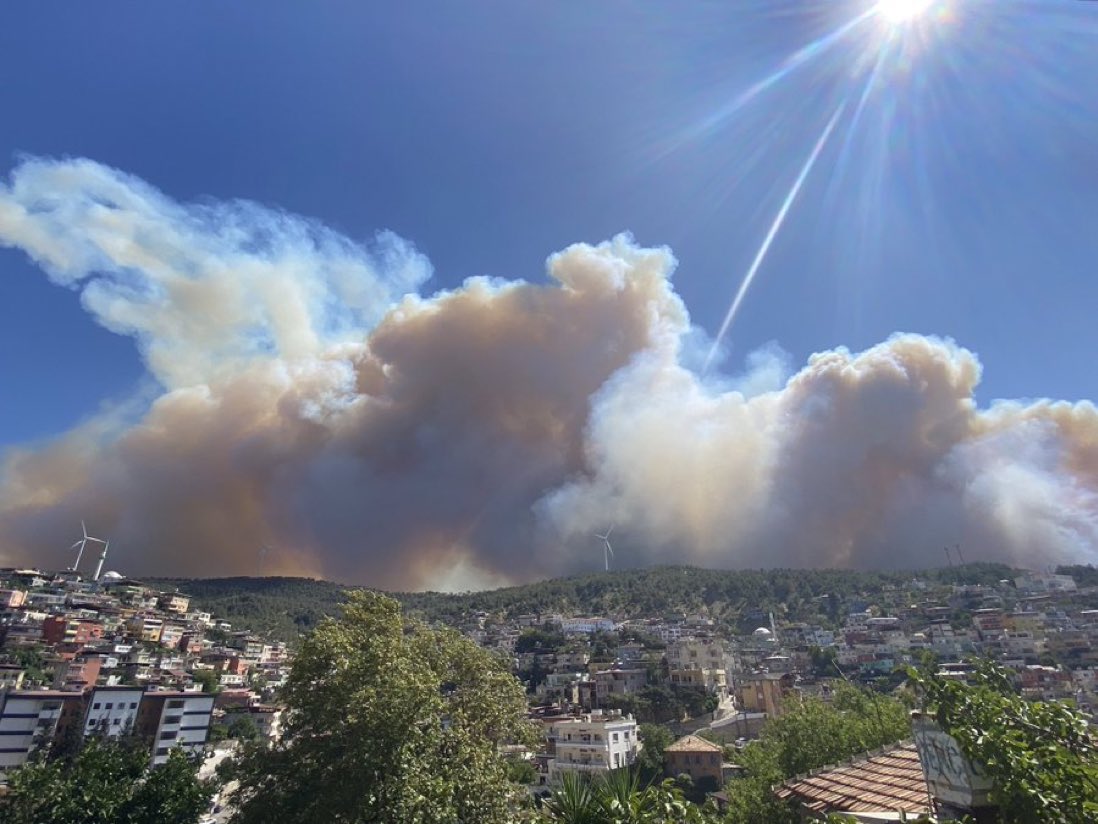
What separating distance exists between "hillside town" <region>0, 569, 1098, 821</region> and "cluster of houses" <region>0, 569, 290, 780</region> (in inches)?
8.7

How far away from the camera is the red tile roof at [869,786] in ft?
33.8

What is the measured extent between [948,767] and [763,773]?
66.7 ft

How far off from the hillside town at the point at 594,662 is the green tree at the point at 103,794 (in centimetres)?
1211

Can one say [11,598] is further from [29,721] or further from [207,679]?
[29,721]

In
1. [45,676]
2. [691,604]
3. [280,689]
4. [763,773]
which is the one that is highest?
[691,604]

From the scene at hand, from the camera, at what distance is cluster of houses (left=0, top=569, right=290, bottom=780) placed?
200ft

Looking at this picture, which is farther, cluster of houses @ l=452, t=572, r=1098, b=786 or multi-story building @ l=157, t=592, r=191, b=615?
multi-story building @ l=157, t=592, r=191, b=615

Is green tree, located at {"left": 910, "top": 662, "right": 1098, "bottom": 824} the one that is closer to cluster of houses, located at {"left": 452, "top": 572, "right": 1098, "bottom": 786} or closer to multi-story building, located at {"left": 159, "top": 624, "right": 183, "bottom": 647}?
cluster of houses, located at {"left": 452, "top": 572, "right": 1098, "bottom": 786}

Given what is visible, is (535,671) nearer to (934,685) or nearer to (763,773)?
(763,773)

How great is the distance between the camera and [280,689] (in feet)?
55.5

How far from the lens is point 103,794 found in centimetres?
1942

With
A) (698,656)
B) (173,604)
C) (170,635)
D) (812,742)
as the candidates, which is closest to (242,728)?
(170,635)

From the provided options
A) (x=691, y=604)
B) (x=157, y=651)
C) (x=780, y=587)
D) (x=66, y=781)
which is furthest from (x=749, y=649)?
(x=66, y=781)

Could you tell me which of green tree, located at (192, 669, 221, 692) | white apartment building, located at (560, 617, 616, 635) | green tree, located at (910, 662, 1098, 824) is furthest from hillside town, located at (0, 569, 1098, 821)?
green tree, located at (910, 662, 1098, 824)
